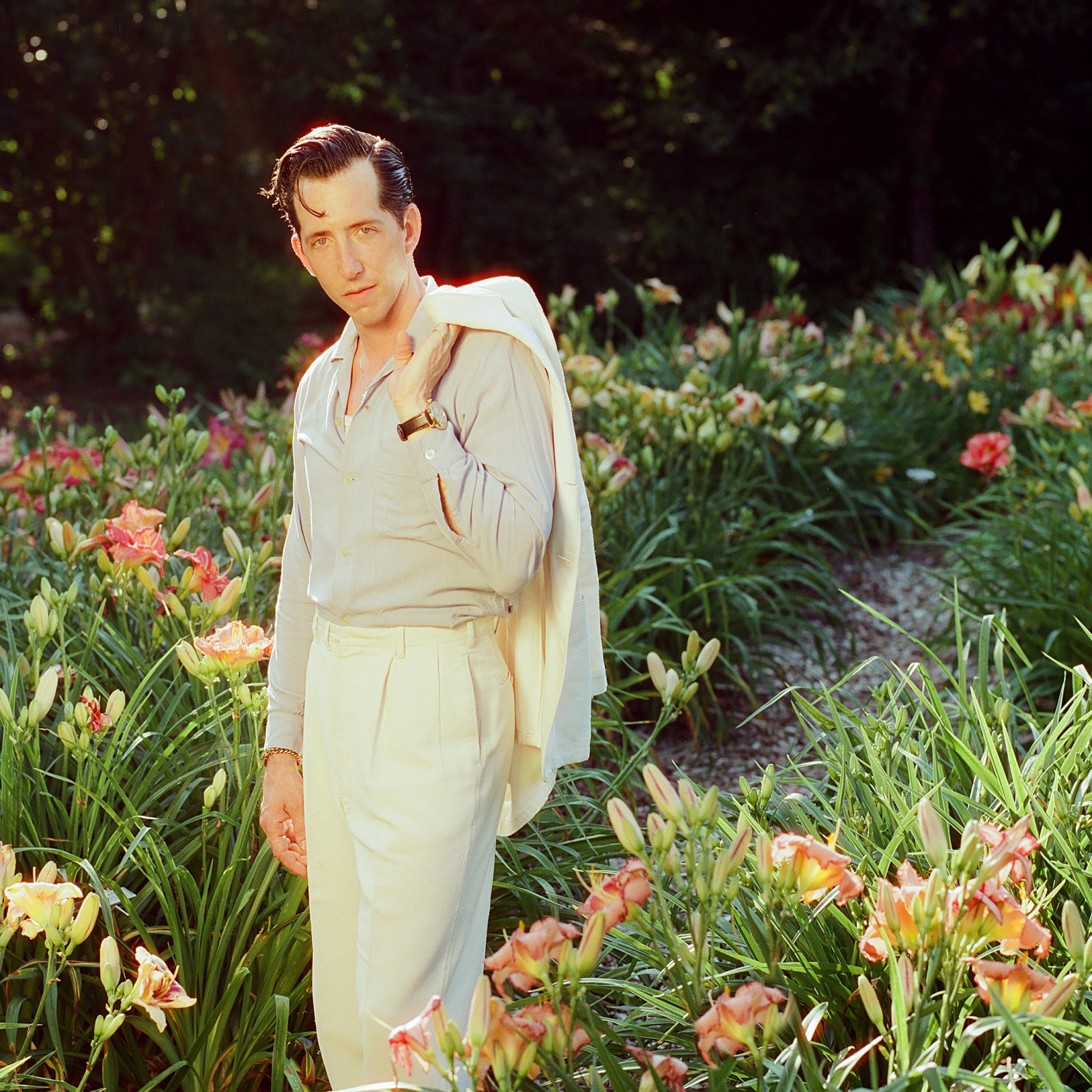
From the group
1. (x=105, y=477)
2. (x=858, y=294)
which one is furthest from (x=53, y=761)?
(x=858, y=294)

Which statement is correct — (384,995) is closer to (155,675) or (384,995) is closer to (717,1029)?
(717,1029)

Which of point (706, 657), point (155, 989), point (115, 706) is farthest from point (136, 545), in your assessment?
point (706, 657)

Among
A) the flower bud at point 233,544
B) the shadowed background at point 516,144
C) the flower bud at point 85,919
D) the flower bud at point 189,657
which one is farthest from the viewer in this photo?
the shadowed background at point 516,144

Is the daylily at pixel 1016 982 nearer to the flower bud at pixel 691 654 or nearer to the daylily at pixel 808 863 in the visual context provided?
Answer: the daylily at pixel 808 863

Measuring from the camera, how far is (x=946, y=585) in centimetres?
381

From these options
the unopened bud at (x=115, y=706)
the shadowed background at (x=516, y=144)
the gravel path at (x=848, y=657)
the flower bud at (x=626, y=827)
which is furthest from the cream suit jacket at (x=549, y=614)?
the shadowed background at (x=516, y=144)

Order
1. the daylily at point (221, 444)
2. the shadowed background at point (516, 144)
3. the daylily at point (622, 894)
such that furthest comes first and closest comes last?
the shadowed background at point (516, 144) < the daylily at point (221, 444) < the daylily at point (622, 894)

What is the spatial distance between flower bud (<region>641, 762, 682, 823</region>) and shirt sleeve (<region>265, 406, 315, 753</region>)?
1.99 ft

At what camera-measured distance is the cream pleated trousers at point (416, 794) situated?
1401 mm

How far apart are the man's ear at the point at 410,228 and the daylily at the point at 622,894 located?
2.66 ft

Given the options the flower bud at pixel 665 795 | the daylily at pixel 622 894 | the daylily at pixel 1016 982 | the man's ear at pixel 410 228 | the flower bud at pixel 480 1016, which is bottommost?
the daylily at pixel 1016 982

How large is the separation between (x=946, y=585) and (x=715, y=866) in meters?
2.84

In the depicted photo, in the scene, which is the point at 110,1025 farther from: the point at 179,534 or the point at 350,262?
the point at 179,534

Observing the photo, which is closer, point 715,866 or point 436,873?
point 715,866
